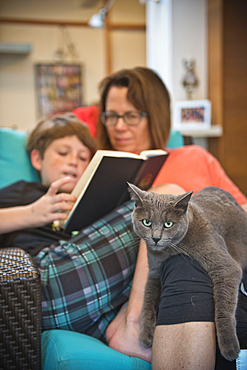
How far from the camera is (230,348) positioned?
63 centimetres

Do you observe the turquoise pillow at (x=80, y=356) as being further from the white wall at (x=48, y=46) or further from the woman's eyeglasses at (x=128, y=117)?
the white wall at (x=48, y=46)

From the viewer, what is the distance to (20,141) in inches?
59.6

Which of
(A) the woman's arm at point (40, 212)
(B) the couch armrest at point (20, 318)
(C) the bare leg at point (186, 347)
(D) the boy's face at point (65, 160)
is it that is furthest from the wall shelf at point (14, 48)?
(C) the bare leg at point (186, 347)

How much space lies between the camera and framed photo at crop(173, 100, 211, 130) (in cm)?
300

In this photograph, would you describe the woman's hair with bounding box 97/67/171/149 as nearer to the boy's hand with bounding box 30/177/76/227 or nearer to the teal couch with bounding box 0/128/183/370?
the boy's hand with bounding box 30/177/76/227

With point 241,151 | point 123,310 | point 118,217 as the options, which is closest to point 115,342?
point 123,310

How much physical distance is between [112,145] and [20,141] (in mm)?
428

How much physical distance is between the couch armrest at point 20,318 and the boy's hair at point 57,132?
27.5 inches

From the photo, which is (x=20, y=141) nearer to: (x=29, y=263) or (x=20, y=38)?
(x=29, y=263)

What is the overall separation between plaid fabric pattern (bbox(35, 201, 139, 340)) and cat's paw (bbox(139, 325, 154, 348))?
7.9 inches

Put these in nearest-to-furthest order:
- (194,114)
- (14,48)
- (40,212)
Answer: (40,212) < (194,114) < (14,48)

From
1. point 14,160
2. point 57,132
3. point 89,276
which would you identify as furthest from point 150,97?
point 89,276

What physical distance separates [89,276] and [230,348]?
1.41ft

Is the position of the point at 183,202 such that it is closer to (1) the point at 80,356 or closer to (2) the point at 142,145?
(1) the point at 80,356
